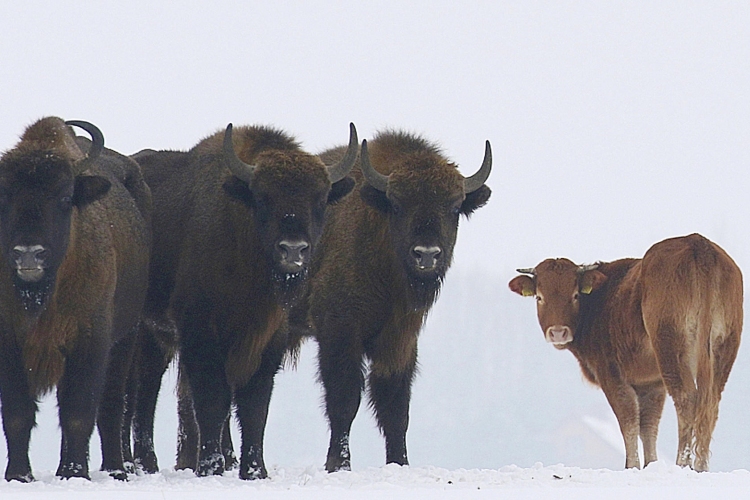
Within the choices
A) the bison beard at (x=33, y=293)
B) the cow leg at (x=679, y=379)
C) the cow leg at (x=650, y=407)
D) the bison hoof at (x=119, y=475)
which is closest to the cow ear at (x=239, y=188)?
the bison beard at (x=33, y=293)

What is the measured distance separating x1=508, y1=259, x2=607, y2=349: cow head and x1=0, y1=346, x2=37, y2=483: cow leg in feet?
25.4

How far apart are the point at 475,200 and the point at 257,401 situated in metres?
2.74

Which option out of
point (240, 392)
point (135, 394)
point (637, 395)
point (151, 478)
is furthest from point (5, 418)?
point (637, 395)

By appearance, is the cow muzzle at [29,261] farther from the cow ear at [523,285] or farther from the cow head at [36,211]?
the cow ear at [523,285]

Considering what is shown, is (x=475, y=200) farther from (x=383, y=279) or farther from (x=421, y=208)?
(x=383, y=279)

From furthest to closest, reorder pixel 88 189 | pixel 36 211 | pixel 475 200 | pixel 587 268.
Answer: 1. pixel 587 268
2. pixel 475 200
3. pixel 88 189
4. pixel 36 211

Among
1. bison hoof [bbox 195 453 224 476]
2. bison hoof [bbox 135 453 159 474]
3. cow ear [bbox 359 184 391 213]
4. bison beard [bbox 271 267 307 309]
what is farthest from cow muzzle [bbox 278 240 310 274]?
bison hoof [bbox 135 453 159 474]

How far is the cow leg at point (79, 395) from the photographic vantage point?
34.6ft

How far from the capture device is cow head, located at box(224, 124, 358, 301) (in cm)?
1129

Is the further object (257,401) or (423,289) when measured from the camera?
(423,289)

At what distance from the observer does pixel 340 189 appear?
39.8 ft

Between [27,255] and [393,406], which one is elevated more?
[27,255]

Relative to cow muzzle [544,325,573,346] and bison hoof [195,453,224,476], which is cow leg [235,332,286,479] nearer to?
bison hoof [195,453,224,476]

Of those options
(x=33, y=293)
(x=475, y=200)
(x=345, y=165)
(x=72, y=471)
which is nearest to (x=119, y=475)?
(x=72, y=471)
